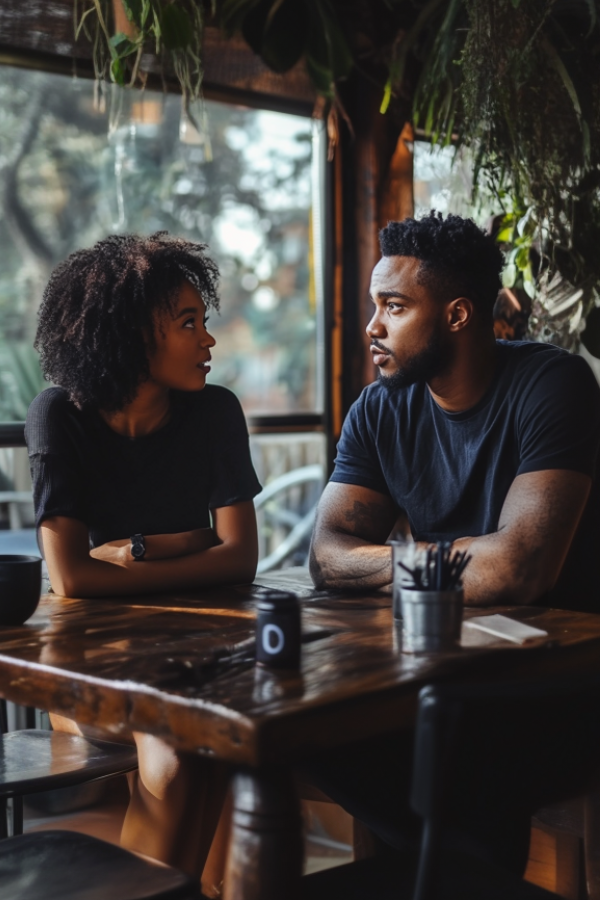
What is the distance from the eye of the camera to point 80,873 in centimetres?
138

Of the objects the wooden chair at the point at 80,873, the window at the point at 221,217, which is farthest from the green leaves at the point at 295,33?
the wooden chair at the point at 80,873

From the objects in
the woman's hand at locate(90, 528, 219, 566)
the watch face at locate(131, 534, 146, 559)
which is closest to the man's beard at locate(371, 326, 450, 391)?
the woman's hand at locate(90, 528, 219, 566)

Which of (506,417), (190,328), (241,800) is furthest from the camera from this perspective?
(190,328)

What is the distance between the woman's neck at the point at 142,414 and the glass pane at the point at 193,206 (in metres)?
1.61

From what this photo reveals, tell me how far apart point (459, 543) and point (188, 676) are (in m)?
0.89

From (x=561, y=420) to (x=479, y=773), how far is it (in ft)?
3.65

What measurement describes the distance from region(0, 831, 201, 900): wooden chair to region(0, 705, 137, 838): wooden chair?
8.9 inches

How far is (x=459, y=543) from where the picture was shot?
2.10 m

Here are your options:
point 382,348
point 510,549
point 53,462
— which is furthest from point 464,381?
point 53,462

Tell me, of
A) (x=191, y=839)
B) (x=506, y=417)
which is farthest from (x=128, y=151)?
(x=191, y=839)

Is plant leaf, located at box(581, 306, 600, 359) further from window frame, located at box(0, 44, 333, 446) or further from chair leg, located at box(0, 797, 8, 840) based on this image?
chair leg, located at box(0, 797, 8, 840)

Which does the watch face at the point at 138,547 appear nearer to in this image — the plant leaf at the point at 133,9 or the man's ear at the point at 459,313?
the man's ear at the point at 459,313

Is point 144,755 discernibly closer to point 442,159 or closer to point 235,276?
point 442,159

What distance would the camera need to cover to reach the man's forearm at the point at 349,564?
2119 millimetres
